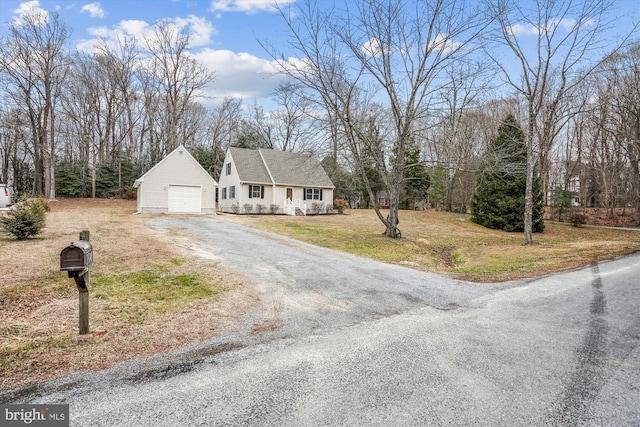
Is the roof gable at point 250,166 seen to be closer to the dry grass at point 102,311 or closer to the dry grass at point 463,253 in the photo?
the dry grass at point 463,253

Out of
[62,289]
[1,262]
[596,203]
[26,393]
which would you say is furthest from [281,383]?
[596,203]

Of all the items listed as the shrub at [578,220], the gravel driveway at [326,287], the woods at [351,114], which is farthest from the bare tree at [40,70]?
the shrub at [578,220]

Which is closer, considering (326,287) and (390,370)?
(390,370)

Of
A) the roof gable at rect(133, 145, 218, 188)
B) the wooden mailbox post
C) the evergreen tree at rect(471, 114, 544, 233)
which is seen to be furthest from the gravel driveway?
the evergreen tree at rect(471, 114, 544, 233)

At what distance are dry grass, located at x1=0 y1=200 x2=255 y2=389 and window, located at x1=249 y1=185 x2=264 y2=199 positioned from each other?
16137 mm

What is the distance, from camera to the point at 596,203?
34.6 m

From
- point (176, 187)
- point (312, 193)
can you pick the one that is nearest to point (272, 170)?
point (312, 193)

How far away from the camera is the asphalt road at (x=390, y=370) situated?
7.77 ft

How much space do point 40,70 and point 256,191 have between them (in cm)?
1991

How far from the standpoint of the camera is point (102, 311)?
169 inches

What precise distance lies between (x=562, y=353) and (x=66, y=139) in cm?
3970

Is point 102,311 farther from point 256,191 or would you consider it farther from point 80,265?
point 256,191

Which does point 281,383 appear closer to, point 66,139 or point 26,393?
point 26,393

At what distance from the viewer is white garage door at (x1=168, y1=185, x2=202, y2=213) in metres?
20.7
